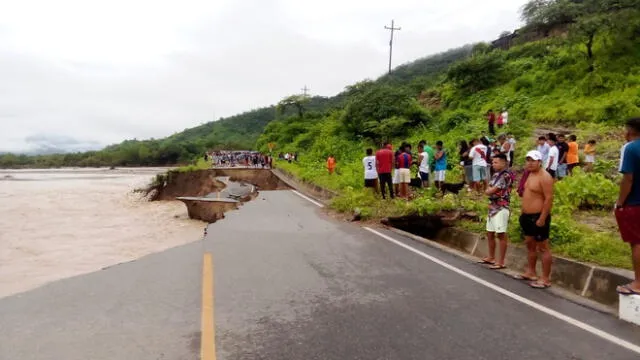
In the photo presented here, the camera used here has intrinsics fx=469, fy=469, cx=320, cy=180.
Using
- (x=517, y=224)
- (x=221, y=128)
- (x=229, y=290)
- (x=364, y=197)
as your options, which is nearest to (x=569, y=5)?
(x=364, y=197)

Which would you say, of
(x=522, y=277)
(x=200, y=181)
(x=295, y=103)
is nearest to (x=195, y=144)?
(x=295, y=103)

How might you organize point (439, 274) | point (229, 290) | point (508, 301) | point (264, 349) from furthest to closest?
1. point (439, 274)
2. point (229, 290)
3. point (508, 301)
4. point (264, 349)

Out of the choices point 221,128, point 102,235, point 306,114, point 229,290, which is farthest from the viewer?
point 221,128

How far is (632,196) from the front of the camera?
196 inches

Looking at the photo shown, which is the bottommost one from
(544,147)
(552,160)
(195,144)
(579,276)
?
(579,276)

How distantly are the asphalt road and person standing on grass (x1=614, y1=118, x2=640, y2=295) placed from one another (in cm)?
56

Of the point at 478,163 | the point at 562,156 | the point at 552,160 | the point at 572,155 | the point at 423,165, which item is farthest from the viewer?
the point at 423,165

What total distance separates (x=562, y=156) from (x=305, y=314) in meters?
11.1

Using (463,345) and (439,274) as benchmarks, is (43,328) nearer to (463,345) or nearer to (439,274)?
(463,345)

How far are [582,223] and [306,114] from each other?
54.5 meters

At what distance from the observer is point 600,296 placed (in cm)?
570

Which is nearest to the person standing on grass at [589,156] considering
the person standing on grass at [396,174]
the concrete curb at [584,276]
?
the person standing on grass at [396,174]

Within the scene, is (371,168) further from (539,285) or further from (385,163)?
(539,285)

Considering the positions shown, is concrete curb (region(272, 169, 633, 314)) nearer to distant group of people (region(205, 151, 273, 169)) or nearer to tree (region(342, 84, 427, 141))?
tree (region(342, 84, 427, 141))
